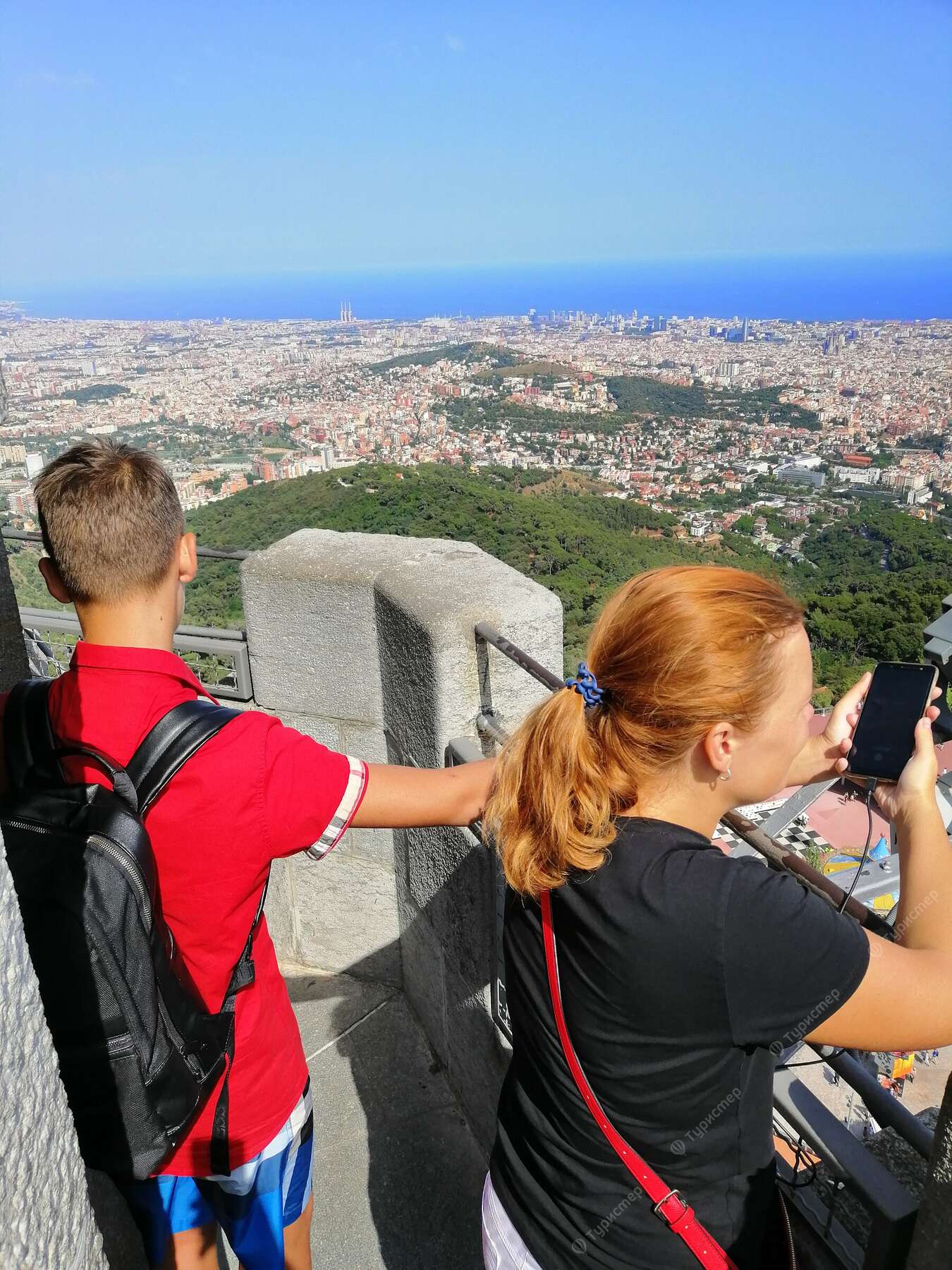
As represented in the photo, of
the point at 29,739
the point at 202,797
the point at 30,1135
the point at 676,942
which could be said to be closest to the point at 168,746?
the point at 202,797

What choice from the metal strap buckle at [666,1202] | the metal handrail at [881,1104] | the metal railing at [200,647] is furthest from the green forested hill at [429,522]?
the metal strap buckle at [666,1202]

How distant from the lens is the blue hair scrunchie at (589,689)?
131cm

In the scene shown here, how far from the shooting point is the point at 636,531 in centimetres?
1445

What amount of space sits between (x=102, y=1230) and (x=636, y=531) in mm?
13386

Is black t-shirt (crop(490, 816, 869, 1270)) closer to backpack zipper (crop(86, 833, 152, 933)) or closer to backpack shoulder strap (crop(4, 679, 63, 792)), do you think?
backpack zipper (crop(86, 833, 152, 933))

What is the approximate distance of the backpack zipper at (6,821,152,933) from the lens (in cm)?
131

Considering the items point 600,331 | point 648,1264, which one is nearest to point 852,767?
point 648,1264

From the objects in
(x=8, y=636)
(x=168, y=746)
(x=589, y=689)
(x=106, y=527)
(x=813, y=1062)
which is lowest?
(x=813, y=1062)

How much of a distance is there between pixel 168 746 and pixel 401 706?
152 centimetres

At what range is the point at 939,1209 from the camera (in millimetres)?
1146

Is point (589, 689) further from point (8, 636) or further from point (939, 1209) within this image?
point (8, 636)

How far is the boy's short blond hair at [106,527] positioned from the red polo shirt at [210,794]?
4.9 inches

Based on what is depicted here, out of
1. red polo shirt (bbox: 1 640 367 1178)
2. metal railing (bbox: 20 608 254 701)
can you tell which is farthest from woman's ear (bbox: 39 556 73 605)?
metal railing (bbox: 20 608 254 701)

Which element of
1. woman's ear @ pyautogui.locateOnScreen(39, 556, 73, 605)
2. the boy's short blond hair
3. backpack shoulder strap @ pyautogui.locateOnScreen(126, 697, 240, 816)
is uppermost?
the boy's short blond hair
